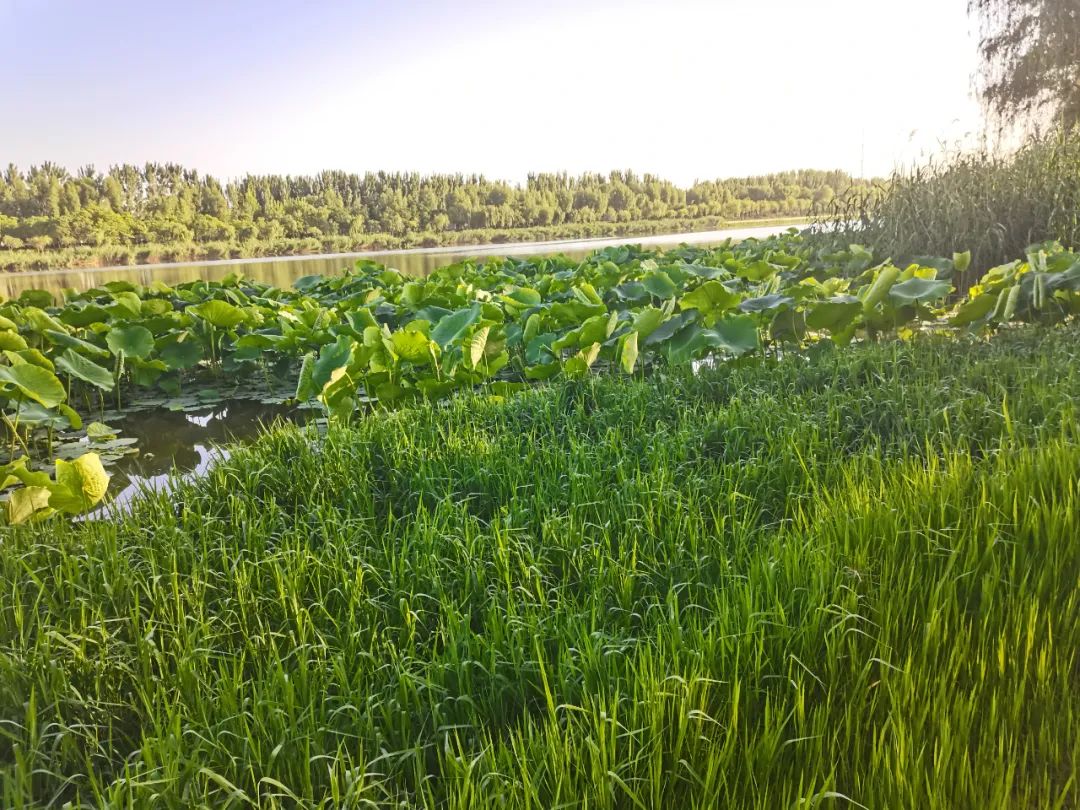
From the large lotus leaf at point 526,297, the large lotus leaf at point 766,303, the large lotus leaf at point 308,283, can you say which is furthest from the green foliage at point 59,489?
the large lotus leaf at point 308,283

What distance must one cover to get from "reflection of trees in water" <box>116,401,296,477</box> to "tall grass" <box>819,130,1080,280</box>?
4.79 meters

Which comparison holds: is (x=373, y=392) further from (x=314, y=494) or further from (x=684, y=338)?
(x=684, y=338)

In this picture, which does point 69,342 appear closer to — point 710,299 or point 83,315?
point 83,315

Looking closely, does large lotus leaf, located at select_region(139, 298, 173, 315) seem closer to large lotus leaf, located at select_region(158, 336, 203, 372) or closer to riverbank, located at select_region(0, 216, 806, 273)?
large lotus leaf, located at select_region(158, 336, 203, 372)

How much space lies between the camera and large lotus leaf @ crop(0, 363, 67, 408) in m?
2.79

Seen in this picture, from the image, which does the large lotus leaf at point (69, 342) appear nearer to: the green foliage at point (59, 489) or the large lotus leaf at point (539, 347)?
the green foliage at point (59, 489)

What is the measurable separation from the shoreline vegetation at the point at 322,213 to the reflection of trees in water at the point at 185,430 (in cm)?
2272

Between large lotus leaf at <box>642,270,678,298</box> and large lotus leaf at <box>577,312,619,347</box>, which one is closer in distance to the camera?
large lotus leaf at <box>577,312,619,347</box>

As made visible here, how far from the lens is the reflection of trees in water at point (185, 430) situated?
3.50 meters

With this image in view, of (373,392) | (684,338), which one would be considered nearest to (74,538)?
(373,392)

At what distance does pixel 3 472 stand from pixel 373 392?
162cm

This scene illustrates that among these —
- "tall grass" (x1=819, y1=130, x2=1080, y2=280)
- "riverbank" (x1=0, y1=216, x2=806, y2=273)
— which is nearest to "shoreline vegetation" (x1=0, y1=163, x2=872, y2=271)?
"riverbank" (x1=0, y1=216, x2=806, y2=273)

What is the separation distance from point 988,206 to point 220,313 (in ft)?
17.9

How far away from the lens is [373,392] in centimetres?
356
